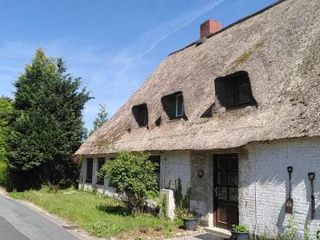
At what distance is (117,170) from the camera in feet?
48.6

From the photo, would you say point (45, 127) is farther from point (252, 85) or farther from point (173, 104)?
point (252, 85)

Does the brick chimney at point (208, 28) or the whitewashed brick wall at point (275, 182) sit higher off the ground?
the brick chimney at point (208, 28)

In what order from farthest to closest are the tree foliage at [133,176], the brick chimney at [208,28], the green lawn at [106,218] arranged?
1. the brick chimney at [208,28]
2. the tree foliage at [133,176]
3. the green lawn at [106,218]

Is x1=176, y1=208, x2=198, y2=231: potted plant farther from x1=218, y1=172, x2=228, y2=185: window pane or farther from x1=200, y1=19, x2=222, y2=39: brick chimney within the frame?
x1=200, y1=19, x2=222, y2=39: brick chimney

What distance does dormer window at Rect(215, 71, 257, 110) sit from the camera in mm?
13109

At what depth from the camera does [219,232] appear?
12.1m

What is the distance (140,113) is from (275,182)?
10.4 m

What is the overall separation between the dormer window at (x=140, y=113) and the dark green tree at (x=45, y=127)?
787cm

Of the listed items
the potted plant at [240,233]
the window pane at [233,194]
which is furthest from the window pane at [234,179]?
the potted plant at [240,233]

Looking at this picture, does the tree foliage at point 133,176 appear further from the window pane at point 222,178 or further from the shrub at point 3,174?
the shrub at point 3,174

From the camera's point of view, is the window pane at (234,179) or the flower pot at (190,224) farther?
the flower pot at (190,224)

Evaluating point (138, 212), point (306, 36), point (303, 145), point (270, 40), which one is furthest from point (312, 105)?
point (138, 212)

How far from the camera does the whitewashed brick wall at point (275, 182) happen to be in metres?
9.58

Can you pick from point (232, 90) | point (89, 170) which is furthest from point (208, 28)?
point (89, 170)
